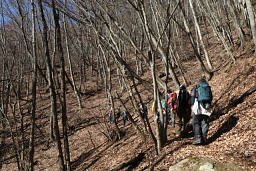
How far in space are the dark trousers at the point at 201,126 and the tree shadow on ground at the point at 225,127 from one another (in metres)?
0.37

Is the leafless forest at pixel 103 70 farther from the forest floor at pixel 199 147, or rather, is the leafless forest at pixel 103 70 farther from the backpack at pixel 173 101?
the backpack at pixel 173 101

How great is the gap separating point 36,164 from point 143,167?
6.40m

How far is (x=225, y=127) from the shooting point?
4801mm

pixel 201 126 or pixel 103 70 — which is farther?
pixel 103 70

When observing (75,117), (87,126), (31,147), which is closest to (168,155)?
(31,147)

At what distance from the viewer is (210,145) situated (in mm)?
4223

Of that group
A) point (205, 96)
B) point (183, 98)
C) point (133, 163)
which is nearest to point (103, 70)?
point (183, 98)

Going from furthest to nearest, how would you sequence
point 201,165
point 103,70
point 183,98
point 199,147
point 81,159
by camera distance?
point 103,70 → point 81,159 → point 183,98 → point 199,147 → point 201,165

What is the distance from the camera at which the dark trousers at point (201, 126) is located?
13.9 ft

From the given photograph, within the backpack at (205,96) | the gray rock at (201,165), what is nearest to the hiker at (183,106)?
the backpack at (205,96)

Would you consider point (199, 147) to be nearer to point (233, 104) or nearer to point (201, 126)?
point (201, 126)

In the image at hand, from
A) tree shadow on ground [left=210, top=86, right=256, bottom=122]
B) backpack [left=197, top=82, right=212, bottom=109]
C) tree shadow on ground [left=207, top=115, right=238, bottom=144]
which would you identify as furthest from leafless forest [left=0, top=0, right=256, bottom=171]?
backpack [left=197, top=82, right=212, bottom=109]

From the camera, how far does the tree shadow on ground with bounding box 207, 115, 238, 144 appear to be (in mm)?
4571

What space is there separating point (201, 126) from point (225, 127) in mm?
915
